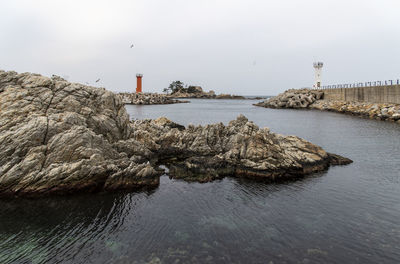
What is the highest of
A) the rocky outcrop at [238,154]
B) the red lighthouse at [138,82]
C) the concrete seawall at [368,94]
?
the red lighthouse at [138,82]

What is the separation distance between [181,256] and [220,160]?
684 inches

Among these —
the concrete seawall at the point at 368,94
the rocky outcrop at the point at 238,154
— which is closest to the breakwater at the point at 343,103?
the concrete seawall at the point at 368,94

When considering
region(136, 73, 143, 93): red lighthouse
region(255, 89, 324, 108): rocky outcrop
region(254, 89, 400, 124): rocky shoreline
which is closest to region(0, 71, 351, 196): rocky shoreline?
region(254, 89, 400, 124): rocky shoreline

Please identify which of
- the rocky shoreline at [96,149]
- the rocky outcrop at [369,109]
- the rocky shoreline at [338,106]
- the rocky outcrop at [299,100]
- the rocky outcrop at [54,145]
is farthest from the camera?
the rocky outcrop at [299,100]

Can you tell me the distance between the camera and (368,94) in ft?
319

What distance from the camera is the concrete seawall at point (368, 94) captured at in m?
82.2

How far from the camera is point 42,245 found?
1741cm

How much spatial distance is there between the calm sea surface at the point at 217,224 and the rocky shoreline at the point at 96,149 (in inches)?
73.0

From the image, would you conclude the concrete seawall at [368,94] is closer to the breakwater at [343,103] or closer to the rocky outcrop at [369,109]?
the breakwater at [343,103]

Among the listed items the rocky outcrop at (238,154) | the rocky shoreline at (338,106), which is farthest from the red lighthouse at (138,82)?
the rocky outcrop at (238,154)

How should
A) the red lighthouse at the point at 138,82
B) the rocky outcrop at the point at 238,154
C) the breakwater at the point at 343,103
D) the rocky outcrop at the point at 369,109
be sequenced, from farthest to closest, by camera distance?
1. the red lighthouse at the point at 138,82
2. the breakwater at the point at 343,103
3. the rocky outcrop at the point at 369,109
4. the rocky outcrop at the point at 238,154

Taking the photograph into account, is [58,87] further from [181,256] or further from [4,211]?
[181,256]

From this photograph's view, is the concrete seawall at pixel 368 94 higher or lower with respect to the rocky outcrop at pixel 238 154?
higher

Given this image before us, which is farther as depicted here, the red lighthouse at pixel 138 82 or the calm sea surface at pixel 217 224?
the red lighthouse at pixel 138 82
